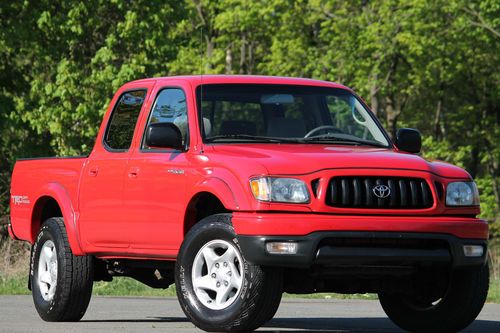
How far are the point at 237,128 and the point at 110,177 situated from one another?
4.28ft

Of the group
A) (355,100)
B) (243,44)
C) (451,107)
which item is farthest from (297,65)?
(355,100)

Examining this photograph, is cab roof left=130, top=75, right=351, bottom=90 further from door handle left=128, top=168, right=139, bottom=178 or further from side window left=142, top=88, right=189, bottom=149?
door handle left=128, top=168, right=139, bottom=178

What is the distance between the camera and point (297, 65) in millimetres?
49938

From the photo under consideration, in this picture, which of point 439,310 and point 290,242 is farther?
point 439,310

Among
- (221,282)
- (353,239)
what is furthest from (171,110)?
(353,239)

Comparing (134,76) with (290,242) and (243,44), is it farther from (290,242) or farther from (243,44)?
(290,242)

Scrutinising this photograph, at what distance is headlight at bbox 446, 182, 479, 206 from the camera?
9.39 metres

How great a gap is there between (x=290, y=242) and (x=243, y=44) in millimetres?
44998

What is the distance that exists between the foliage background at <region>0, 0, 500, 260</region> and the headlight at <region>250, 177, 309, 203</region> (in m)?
23.6

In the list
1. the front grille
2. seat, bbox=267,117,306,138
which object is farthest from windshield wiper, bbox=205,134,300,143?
the front grille

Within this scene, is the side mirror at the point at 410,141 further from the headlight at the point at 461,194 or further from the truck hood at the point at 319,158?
the headlight at the point at 461,194

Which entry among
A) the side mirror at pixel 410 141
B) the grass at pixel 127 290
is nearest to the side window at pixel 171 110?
the side mirror at pixel 410 141

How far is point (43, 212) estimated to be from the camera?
1238cm

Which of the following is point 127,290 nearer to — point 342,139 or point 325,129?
point 325,129
